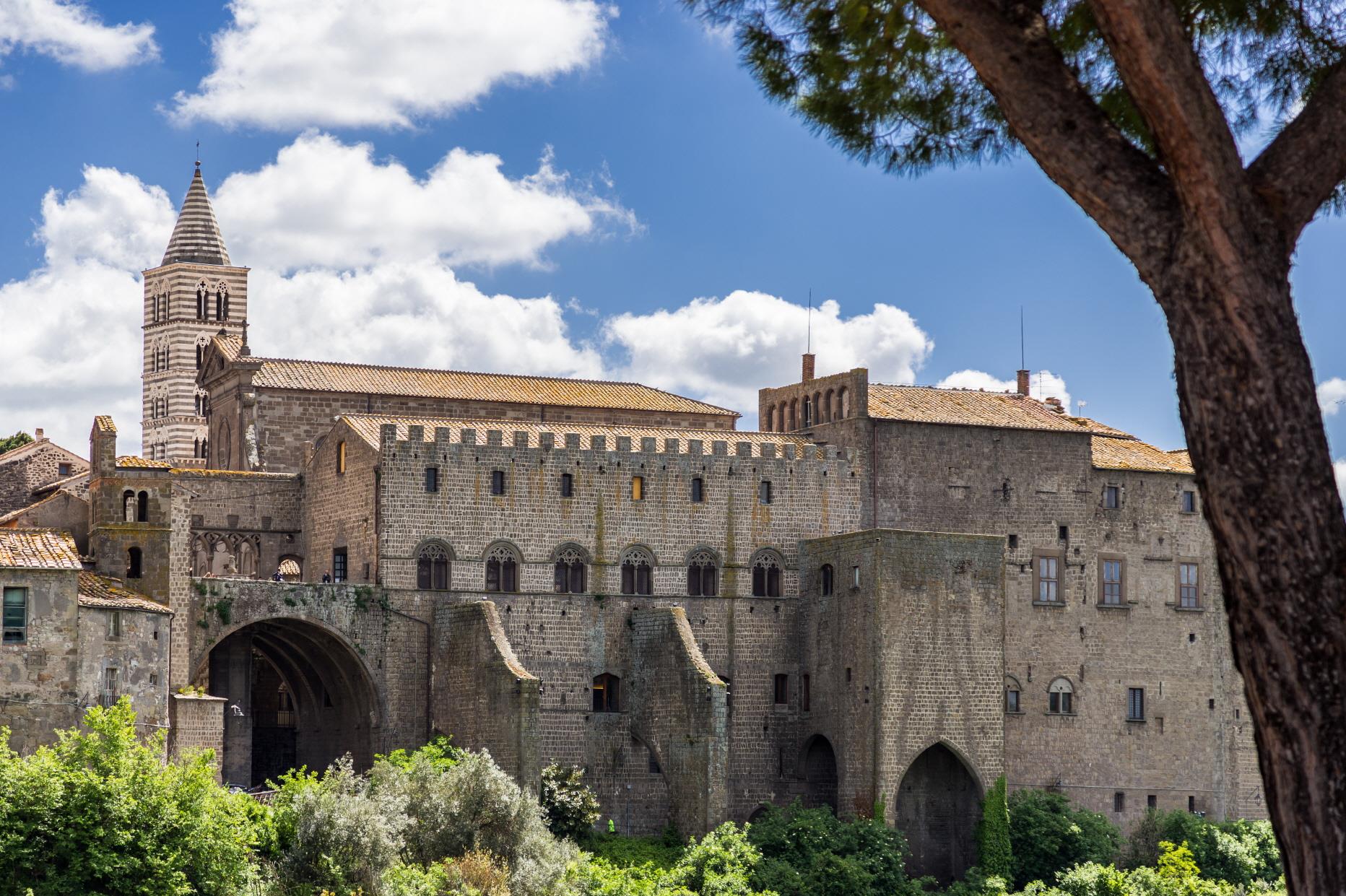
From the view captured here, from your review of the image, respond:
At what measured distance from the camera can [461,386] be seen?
197 feet

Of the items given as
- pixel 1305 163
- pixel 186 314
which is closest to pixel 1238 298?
pixel 1305 163

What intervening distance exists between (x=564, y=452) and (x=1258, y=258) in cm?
4181

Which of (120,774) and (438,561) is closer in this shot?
(120,774)

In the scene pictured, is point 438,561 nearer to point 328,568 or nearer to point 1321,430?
point 328,568

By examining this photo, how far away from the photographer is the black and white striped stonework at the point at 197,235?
9094 centimetres

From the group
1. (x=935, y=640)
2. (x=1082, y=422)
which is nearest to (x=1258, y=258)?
(x=935, y=640)

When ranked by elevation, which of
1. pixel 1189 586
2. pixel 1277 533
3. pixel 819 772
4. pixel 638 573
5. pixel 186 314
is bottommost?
pixel 819 772

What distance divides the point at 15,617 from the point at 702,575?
58.4ft

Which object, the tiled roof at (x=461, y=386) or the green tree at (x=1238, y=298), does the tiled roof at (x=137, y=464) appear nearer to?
the tiled roof at (x=461, y=386)

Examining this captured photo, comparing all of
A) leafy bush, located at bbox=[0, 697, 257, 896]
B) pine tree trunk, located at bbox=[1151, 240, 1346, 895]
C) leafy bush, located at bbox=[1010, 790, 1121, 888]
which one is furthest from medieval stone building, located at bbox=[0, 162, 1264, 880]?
pine tree trunk, located at bbox=[1151, 240, 1346, 895]

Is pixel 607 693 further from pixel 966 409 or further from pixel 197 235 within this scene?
pixel 197 235

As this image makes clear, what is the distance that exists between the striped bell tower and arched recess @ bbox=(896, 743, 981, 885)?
4486cm

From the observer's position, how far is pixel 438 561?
2073 inches

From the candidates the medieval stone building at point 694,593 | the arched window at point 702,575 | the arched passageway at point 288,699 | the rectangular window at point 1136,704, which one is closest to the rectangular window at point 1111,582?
the medieval stone building at point 694,593
